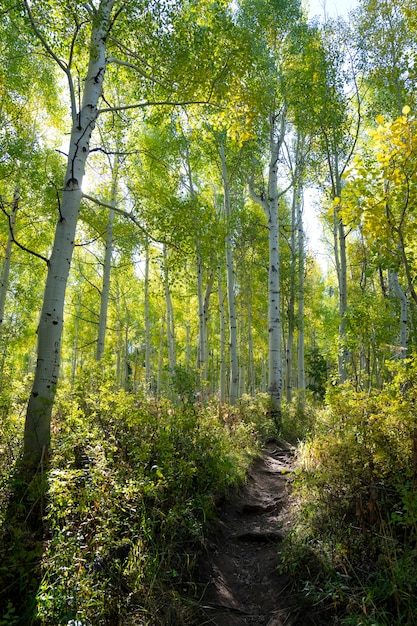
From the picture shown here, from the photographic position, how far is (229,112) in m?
5.80

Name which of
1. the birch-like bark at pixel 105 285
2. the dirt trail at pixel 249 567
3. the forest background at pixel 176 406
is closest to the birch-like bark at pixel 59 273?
the forest background at pixel 176 406

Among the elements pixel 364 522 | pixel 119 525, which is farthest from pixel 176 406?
pixel 364 522

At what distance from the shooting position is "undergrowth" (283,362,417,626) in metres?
2.53

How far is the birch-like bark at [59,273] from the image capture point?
3.80 m

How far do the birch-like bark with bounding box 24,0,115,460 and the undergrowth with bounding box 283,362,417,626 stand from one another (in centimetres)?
271

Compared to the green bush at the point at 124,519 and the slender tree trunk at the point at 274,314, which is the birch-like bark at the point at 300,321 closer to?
the slender tree trunk at the point at 274,314

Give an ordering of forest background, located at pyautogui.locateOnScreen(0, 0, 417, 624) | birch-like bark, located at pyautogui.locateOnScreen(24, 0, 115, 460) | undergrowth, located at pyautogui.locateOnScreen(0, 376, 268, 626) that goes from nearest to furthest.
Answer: undergrowth, located at pyautogui.locateOnScreen(0, 376, 268, 626)
forest background, located at pyautogui.locateOnScreen(0, 0, 417, 624)
birch-like bark, located at pyautogui.locateOnScreen(24, 0, 115, 460)

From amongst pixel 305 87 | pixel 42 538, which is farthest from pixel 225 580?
pixel 305 87

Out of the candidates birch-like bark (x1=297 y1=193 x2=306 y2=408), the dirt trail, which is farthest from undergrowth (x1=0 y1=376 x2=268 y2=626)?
birch-like bark (x1=297 y1=193 x2=306 y2=408)

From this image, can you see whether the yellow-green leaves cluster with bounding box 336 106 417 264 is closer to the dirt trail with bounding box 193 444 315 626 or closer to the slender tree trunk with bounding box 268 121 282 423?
the dirt trail with bounding box 193 444 315 626

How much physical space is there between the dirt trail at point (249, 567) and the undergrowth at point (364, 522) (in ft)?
0.76

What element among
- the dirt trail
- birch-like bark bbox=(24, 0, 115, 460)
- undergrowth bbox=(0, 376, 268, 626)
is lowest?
the dirt trail

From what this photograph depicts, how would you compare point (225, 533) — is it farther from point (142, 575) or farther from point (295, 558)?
point (142, 575)

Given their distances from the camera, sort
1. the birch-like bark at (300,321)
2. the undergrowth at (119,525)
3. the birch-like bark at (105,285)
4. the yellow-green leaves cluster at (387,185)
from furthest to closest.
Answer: the birch-like bark at (300,321) → the birch-like bark at (105,285) → the yellow-green leaves cluster at (387,185) → the undergrowth at (119,525)
